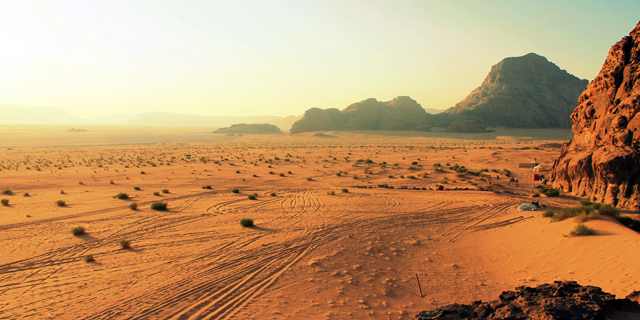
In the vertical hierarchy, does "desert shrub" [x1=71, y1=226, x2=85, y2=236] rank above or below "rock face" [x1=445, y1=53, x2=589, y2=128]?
below

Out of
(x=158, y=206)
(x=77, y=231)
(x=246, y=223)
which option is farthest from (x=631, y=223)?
(x=77, y=231)

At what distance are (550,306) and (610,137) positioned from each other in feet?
47.2

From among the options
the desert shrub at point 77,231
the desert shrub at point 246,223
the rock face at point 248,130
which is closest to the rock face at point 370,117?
the rock face at point 248,130

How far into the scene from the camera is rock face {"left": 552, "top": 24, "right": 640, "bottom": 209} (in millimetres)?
13758

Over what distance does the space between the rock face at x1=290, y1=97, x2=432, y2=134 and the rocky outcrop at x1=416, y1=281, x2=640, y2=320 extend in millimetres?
98423

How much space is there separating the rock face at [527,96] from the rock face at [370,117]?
14164 mm

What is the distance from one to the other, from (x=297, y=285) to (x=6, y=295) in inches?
239

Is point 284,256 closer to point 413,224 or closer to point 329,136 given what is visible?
point 413,224

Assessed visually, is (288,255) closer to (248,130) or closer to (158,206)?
(158,206)

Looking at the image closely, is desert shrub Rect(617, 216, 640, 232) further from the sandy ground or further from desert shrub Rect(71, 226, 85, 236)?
desert shrub Rect(71, 226, 85, 236)

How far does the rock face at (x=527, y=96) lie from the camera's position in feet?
308

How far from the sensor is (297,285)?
7.75 meters

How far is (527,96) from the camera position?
3861 inches

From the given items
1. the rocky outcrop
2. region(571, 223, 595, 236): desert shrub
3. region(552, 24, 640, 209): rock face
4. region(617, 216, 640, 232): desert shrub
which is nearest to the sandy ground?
region(571, 223, 595, 236): desert shrub
